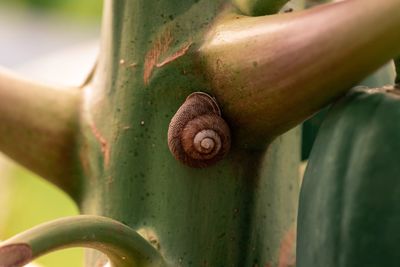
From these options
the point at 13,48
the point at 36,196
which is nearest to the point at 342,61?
the point at 36,196

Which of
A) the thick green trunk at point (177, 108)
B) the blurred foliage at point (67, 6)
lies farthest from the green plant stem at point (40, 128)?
the blurred foliage at point (67, 6)

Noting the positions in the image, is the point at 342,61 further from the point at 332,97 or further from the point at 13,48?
the point at 13,48

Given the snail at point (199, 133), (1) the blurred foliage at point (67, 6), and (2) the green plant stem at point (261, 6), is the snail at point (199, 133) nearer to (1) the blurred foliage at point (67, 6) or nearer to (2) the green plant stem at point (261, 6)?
(2) the green plant stem at point (261, 6)

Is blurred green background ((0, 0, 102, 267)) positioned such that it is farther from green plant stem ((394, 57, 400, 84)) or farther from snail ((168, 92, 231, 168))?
green plant stem ((394, 57, 400, 84))

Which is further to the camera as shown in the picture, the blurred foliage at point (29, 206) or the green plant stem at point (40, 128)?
the blurred foliage at point (29, 206)

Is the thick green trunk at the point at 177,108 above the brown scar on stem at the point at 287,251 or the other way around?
above

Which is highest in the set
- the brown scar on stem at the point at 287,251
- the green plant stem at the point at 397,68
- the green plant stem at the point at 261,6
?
the green plant stem at the point at 261,6

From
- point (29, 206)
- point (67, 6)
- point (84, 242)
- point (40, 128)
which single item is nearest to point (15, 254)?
point (84, 242)

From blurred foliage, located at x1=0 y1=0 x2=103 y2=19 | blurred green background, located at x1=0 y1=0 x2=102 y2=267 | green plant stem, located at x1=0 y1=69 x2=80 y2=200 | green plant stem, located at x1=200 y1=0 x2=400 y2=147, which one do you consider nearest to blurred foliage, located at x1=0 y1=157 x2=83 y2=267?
blurred green background, located at x1=0 y1=0 x2=102 y2=267

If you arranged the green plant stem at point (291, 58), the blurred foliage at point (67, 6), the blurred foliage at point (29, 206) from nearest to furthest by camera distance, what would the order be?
the green plant stem at point (291, 58) < the blurred foliage at point (29, 206) < the blurred foliage at point (67, 6)
